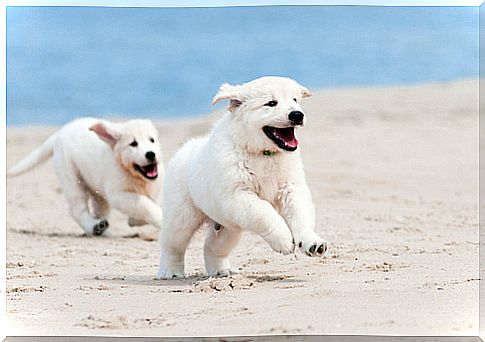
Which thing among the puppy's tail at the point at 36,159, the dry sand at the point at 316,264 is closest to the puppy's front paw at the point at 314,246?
the dry sand at the point at 316,264

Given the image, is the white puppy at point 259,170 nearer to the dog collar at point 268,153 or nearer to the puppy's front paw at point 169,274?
the dog collar at point 268,153

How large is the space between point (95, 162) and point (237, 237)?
1.65 meters

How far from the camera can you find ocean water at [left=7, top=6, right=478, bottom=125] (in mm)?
3846

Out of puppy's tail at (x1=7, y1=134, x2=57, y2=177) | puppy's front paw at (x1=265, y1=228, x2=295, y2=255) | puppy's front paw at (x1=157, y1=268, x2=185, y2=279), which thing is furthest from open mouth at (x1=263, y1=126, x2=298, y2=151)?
puppy's tail at (x1=7, y1=134, x2=57, y2=177)

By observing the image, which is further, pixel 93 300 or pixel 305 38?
pixel 305 38

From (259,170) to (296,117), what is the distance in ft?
0.83

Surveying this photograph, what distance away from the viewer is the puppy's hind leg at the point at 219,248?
12.9 feet

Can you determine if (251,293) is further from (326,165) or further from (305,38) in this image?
(326,165)

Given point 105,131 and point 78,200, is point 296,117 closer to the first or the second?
point 105,131

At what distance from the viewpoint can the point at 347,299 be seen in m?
3.11

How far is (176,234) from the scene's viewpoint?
3920 mm

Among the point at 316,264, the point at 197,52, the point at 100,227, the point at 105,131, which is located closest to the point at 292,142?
the point at 316,264

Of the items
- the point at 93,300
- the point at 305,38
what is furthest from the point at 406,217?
the point at 93,300

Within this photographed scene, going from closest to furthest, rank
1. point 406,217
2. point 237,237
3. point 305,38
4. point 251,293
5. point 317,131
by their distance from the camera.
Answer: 1. point 251,293
2. point 237,237
3. point 406,217
4. point 305,38
5. point 317,131
